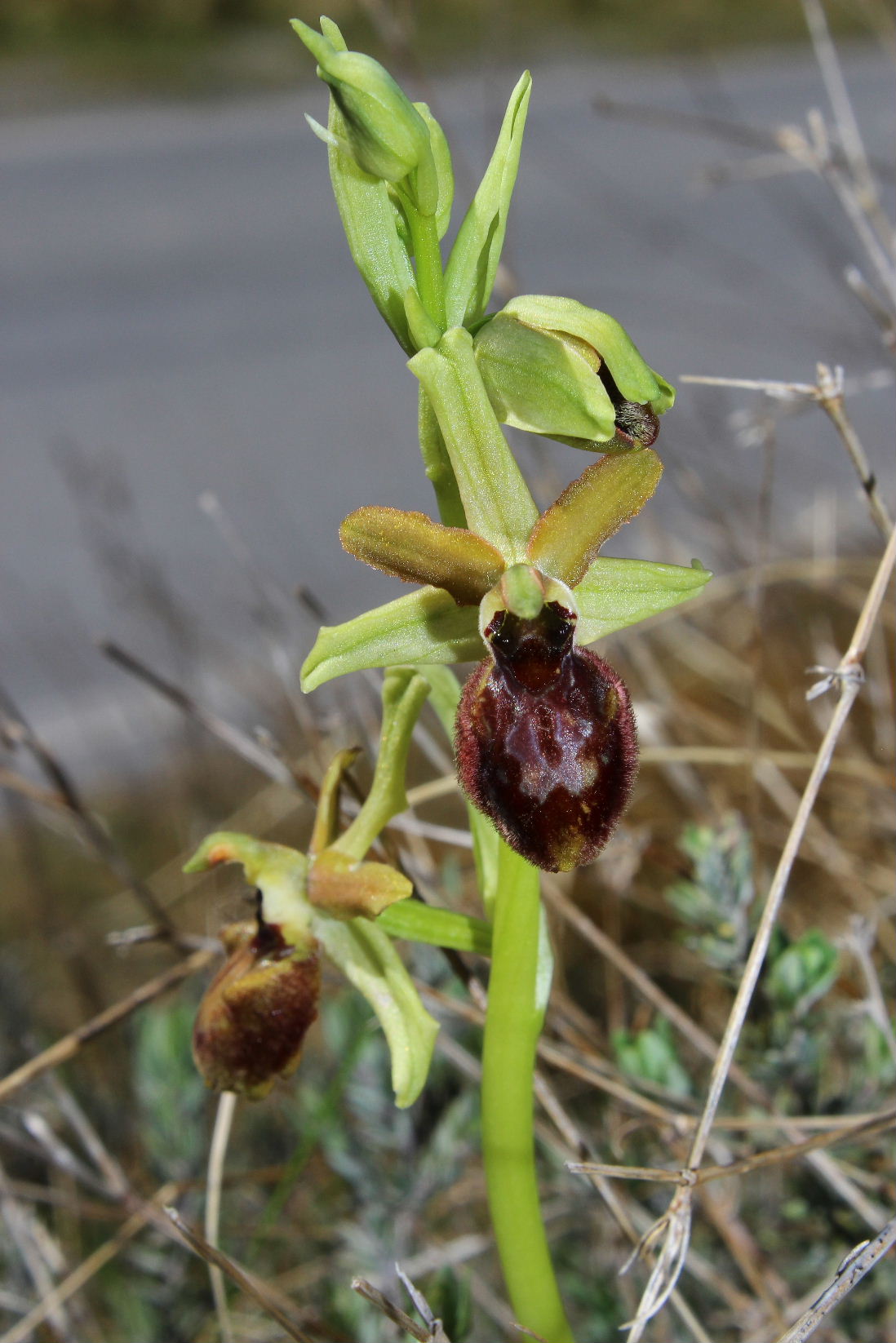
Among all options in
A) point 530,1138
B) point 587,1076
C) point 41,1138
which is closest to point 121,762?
point 41,1138

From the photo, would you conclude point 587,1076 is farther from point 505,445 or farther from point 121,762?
point 121,762

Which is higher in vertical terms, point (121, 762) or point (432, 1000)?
point (432, 1000)

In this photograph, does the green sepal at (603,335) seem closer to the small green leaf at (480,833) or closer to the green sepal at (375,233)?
the green sepal at (375,233)

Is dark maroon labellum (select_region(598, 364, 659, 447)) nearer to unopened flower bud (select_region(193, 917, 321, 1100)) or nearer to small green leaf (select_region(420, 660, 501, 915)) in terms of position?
small green leaf (select_region(420, 660, 501, 915))

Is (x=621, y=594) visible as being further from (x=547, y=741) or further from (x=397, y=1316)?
(x=397, y=1316)

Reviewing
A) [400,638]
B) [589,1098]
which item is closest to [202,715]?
[400,638]

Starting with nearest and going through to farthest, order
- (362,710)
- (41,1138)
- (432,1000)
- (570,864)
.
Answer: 1. (570,864)
2. (41,1138)
3. (432,1000)
4. (362,710)

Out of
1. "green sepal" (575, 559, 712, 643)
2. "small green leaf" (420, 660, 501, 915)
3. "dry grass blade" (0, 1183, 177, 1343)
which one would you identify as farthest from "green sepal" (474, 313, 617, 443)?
"dry grass blade" (0, 1183, 177, 1343)
